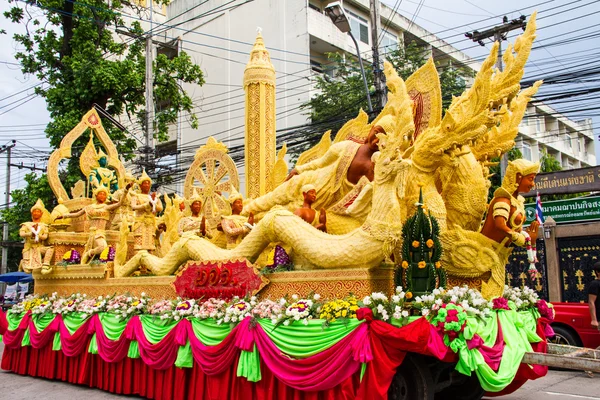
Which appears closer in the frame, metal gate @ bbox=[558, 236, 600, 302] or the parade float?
the parade float

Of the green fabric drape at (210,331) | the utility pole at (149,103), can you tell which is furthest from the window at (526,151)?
the green fabric drape at (210,331)

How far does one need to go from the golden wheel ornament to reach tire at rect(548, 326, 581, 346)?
16.6ft

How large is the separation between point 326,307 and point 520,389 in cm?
313

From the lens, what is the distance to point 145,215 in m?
8.49

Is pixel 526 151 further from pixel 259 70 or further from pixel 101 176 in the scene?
pixel 101 176

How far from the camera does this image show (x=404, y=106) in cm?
527

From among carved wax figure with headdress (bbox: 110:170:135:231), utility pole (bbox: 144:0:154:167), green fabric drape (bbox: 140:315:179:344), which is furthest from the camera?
utility pole (bbox: 144:0:154:167)

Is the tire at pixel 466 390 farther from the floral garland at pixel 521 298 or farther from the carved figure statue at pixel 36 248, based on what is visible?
the carved figure statue at pixel 36 248

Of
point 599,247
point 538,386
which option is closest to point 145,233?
point 538,386

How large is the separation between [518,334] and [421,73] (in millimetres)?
3052

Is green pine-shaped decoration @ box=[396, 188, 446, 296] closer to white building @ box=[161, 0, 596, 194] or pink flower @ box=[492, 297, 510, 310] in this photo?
pink flower @ box=[492, 297, 510, 310]

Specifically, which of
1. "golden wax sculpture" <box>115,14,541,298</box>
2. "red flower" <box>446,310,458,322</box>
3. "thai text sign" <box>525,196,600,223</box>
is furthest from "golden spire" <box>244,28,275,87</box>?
"thai text sign" <box>525,196,600,223</box>

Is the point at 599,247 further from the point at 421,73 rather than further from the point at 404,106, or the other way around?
the point at 404,106

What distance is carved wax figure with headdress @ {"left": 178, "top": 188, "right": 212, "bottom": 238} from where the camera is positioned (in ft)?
25.8
